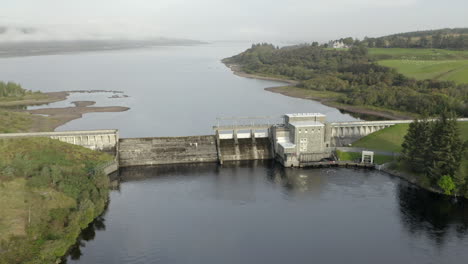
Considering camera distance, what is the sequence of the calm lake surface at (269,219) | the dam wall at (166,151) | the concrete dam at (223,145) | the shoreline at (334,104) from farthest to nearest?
the shoreline at (334,104)
the dam wall at (166,151)
the concrete dam at (223,145)
the calm lake surface at (269,219)

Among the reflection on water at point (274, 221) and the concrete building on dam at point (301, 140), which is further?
the concrete building on dam at point (301, 140)

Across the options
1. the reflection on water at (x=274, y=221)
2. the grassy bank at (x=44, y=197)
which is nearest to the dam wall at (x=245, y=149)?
A: the reflection on water at (x=274, y=221)

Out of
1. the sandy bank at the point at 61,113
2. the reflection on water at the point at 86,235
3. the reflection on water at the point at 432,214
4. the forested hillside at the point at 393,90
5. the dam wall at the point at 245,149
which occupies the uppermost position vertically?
the forested hillside at the point at 393,90

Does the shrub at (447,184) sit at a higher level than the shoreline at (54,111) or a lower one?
lower

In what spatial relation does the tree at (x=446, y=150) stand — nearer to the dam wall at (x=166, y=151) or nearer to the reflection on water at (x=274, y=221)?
the reflection on water at (x=274, y=221)

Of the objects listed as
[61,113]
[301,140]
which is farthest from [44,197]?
[61,113]

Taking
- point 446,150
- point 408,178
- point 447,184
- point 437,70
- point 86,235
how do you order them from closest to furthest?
point 86,235
point 447,184
point 446,150
point 408,178
point 437,70

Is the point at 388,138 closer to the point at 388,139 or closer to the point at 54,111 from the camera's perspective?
the point at 388,139

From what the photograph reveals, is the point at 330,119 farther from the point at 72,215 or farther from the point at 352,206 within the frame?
the point at 72,215
